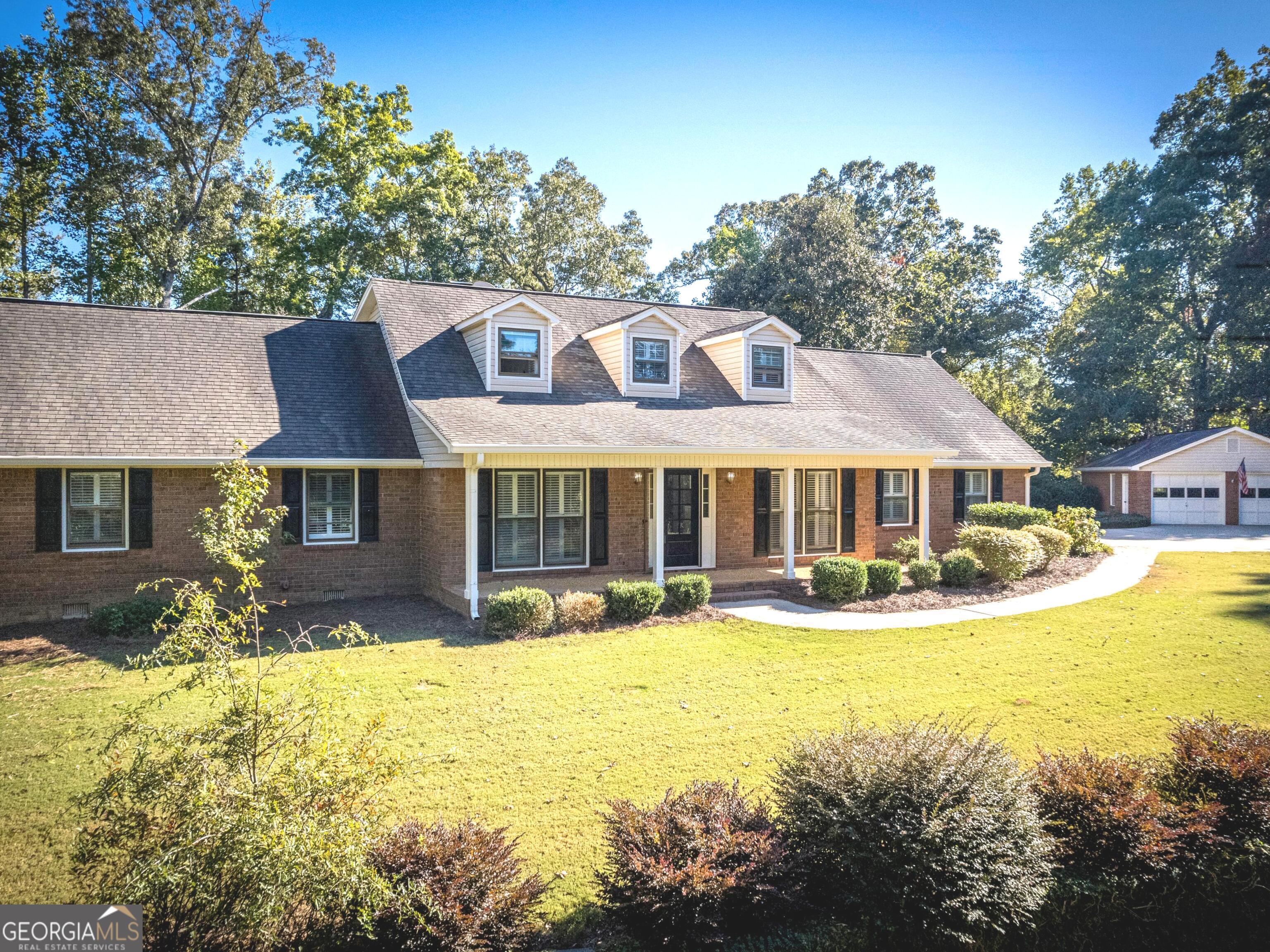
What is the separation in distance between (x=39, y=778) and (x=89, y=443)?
7382 millimetres

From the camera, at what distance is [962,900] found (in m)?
4.09

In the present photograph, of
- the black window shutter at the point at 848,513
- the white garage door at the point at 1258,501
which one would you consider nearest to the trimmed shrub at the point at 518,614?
the black window shutter at the point at 848,513

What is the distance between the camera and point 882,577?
1490cm

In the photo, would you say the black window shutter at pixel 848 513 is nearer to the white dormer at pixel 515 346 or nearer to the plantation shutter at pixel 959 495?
the plantation shutter at pixel 959 495

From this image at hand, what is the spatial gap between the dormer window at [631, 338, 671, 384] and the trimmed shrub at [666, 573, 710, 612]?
5399mm

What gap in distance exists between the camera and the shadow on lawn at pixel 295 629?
417 inches

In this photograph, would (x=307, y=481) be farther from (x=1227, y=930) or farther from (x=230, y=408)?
(x=1227, y=930)

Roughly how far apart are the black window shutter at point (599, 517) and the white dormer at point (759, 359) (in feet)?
15.6

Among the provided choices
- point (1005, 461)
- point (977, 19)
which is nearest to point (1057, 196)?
point (1005, 461)

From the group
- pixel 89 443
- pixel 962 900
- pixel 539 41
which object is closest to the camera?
pixel 962 900

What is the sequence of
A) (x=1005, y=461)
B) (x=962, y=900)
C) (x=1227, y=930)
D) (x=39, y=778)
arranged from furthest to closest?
(x=1005, y=461) < (x=39, y=778) < (x=1227, y=930) < (x=962, y=900)

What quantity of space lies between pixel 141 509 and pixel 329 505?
9.67 feet

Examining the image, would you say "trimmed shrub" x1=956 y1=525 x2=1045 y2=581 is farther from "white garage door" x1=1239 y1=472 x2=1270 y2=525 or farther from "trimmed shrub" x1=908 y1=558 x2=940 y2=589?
"white garage door" x1=1239 y1=472 x2=1270 y2=525

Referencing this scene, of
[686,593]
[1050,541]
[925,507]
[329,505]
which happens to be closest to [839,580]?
[686,593]
